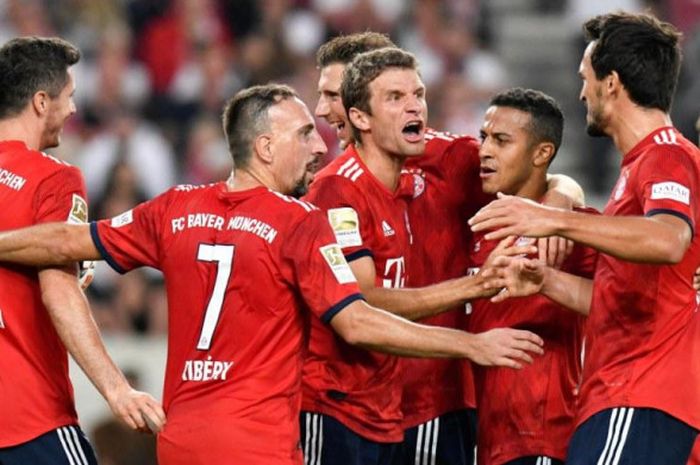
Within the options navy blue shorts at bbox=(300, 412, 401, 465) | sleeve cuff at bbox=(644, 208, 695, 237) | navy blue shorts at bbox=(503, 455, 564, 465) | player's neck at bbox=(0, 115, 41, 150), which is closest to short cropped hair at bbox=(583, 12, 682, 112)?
sleeve cuff at bbox=(644, 208, 695, 237)

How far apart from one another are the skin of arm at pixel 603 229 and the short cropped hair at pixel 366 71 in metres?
1.34

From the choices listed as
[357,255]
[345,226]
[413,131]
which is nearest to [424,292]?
[357,255]

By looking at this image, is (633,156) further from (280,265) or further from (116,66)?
(116,66)

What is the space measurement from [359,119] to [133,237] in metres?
1.47

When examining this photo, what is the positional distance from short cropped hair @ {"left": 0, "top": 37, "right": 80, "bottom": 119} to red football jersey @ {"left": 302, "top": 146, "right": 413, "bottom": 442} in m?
1.25

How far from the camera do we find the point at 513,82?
13969 mm

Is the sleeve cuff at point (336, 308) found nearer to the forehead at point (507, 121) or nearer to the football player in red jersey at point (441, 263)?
the football player in red jersey at point (441, 263)

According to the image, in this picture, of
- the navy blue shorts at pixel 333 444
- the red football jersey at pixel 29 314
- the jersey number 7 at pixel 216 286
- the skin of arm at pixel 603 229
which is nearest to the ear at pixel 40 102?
the red football jersey at pixel 29 314

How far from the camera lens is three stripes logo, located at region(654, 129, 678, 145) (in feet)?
20.4

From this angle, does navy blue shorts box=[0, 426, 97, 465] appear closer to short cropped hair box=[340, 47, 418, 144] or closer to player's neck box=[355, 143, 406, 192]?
player's neck box=[355, 143, 406, 192]

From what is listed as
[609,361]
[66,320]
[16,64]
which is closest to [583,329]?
[609,361]

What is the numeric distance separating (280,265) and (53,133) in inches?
57.0

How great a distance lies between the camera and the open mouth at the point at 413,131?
7.08m

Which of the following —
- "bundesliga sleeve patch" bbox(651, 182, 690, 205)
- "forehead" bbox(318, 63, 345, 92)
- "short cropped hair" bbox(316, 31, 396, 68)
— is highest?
"short cropped hair" bbox(316, 31, 396, 68)
